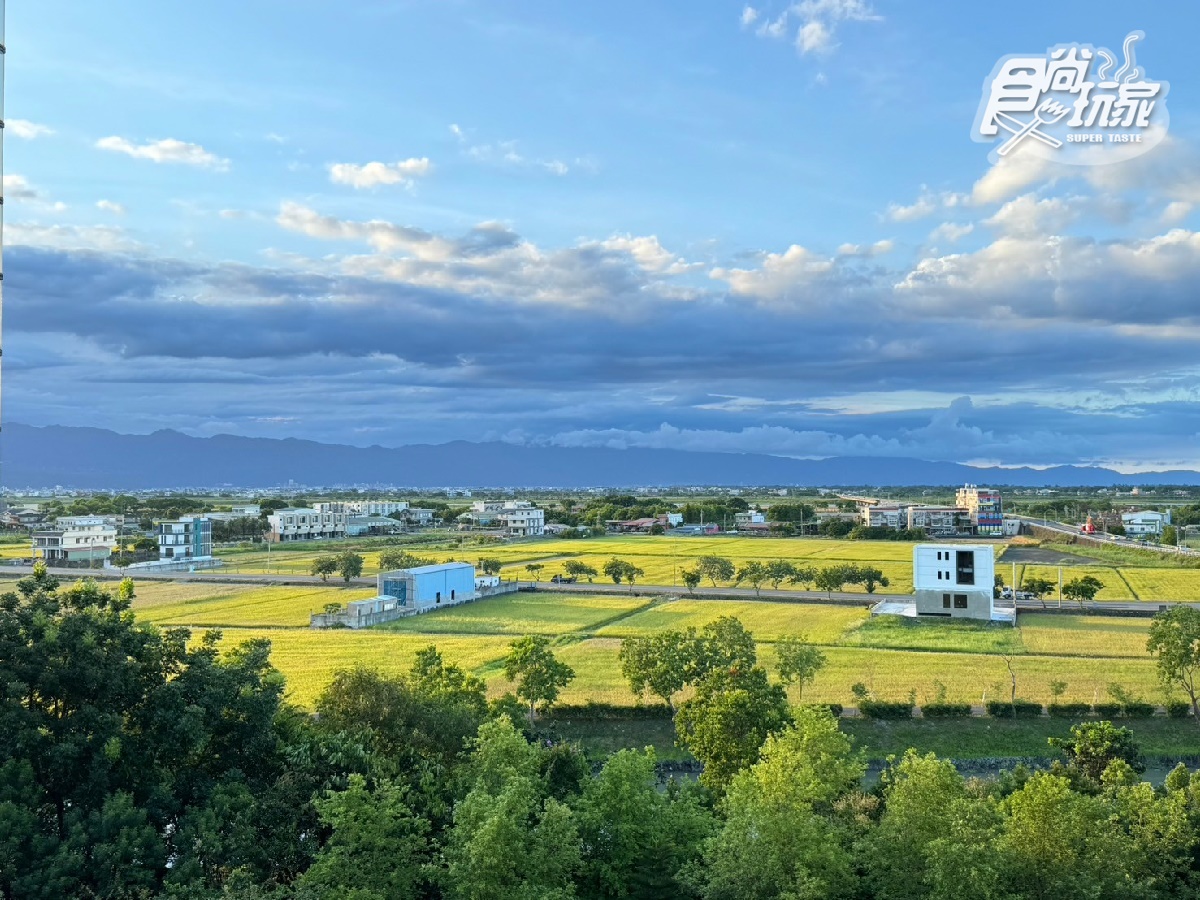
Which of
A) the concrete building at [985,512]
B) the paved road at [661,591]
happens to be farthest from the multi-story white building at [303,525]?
the concrete building at [985,512]

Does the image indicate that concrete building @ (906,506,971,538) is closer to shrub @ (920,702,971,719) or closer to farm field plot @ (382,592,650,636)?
farm field plot @ (382,592,650,636)

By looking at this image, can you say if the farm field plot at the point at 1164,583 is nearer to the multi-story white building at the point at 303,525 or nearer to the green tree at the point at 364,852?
the green tree at the point at 364,852

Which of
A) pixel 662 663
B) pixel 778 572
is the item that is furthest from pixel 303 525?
pixel 662 663

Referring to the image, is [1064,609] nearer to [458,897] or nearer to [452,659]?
[452,659]

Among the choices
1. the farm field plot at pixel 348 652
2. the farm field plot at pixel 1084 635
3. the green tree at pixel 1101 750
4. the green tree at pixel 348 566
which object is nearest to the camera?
the green tree at pixel 1101 750

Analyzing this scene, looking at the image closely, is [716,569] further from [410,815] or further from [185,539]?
[185,539]

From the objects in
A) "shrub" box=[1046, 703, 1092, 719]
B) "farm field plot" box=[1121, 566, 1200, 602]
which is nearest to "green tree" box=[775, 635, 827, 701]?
"shrub" box=[1046, 703, 1092, 719]
